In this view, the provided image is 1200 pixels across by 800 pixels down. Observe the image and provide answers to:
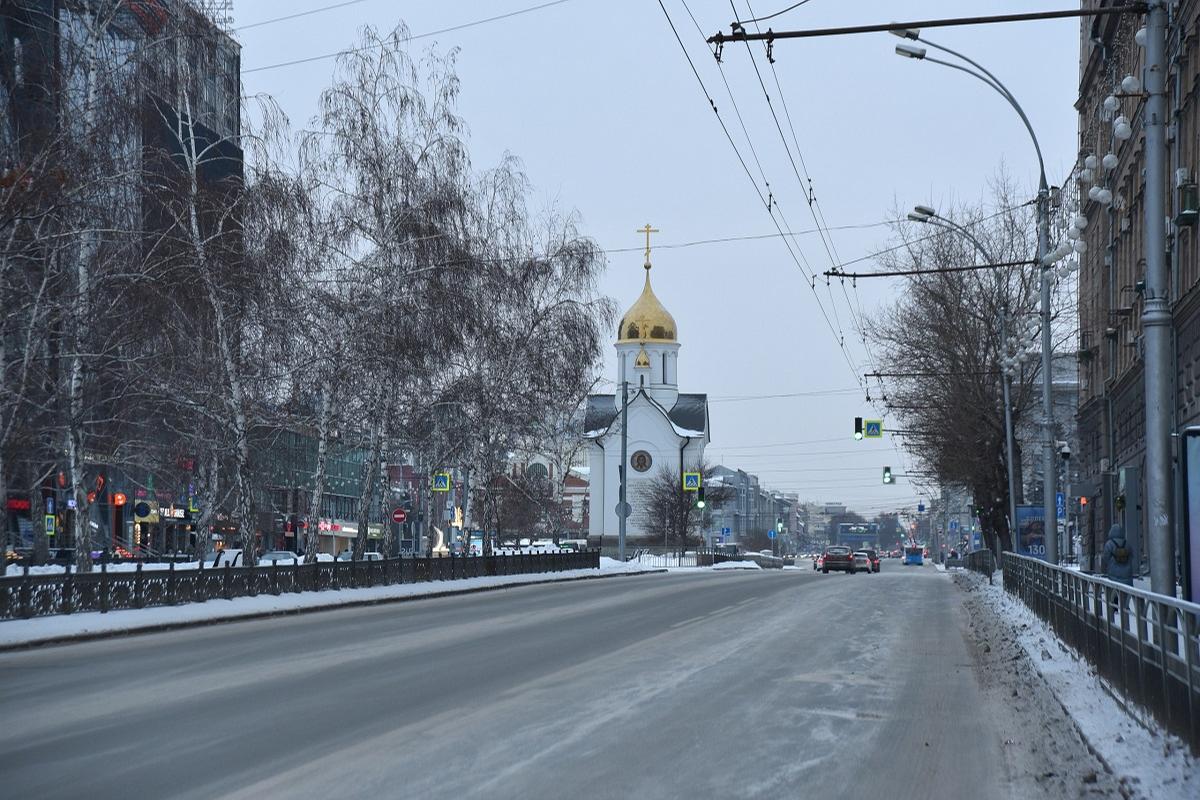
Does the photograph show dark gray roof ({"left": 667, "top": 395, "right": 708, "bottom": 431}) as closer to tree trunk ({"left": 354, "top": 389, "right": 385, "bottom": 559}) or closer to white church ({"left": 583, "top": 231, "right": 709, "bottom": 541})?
white church ({"left": 583, "top": 231, "right": 709, "bottom": 541})

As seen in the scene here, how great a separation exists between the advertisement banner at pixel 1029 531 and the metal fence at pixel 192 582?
16.6 metres

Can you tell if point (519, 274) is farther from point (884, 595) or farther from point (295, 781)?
point (295, 781)

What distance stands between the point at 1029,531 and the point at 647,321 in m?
80.3

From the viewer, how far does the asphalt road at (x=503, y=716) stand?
26.2 ft

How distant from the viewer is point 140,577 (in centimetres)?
2395

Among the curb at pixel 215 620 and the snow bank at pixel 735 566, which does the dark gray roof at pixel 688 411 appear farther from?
the curb at pixel 215 620

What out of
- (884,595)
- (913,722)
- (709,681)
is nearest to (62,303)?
(709,681)

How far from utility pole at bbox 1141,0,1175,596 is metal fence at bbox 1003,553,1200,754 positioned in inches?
39.5

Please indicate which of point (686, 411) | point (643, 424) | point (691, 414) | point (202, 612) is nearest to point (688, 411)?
point (686, 411)

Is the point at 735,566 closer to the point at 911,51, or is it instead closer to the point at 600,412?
the point at 600,412

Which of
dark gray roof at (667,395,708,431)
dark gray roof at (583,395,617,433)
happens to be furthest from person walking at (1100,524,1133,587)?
dark gray roof at (667,395,708,431)

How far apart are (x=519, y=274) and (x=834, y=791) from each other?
38.3m

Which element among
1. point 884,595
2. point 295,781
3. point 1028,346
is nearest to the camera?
point 295,781

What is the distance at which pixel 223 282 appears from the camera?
95.6 feet
